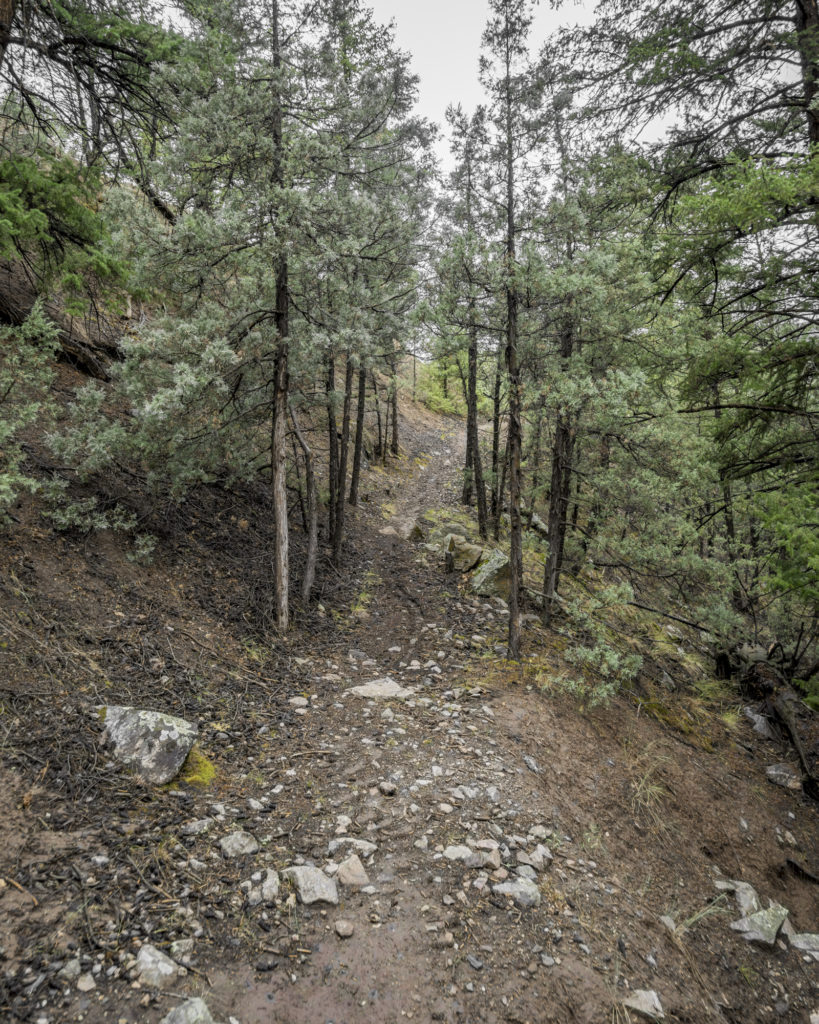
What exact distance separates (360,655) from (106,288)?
7.46 meters

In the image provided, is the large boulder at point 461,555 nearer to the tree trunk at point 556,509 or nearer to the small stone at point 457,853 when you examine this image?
the tree trunk at point 556,509

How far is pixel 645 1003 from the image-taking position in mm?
3582

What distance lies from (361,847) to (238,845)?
1090 mm

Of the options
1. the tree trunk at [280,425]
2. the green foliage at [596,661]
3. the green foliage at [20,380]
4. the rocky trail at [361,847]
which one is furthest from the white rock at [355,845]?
the green foliage at [20,380]

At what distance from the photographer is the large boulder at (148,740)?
4582 millimetres

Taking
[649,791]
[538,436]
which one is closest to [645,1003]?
[649,791]

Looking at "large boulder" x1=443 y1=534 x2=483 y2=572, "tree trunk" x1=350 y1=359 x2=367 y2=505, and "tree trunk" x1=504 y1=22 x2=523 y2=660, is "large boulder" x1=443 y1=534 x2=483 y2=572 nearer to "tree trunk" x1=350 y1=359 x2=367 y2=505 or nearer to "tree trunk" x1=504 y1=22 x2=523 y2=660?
"tree trunk" x1=504 y1=22 x2=523 y2=660

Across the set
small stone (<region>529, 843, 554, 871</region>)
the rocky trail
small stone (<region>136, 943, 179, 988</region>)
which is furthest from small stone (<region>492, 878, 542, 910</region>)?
small stone (<region>136, 943, 179, 988</region>)

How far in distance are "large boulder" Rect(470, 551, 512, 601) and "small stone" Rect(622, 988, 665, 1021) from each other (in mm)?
7639

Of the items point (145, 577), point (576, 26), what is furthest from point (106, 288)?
point (576, 26)

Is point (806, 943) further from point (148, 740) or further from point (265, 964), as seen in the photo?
point (148, 740)

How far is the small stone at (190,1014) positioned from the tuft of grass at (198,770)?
6.90ft

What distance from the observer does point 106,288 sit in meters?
7.77

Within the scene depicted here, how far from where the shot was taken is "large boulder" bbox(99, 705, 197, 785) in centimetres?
458
